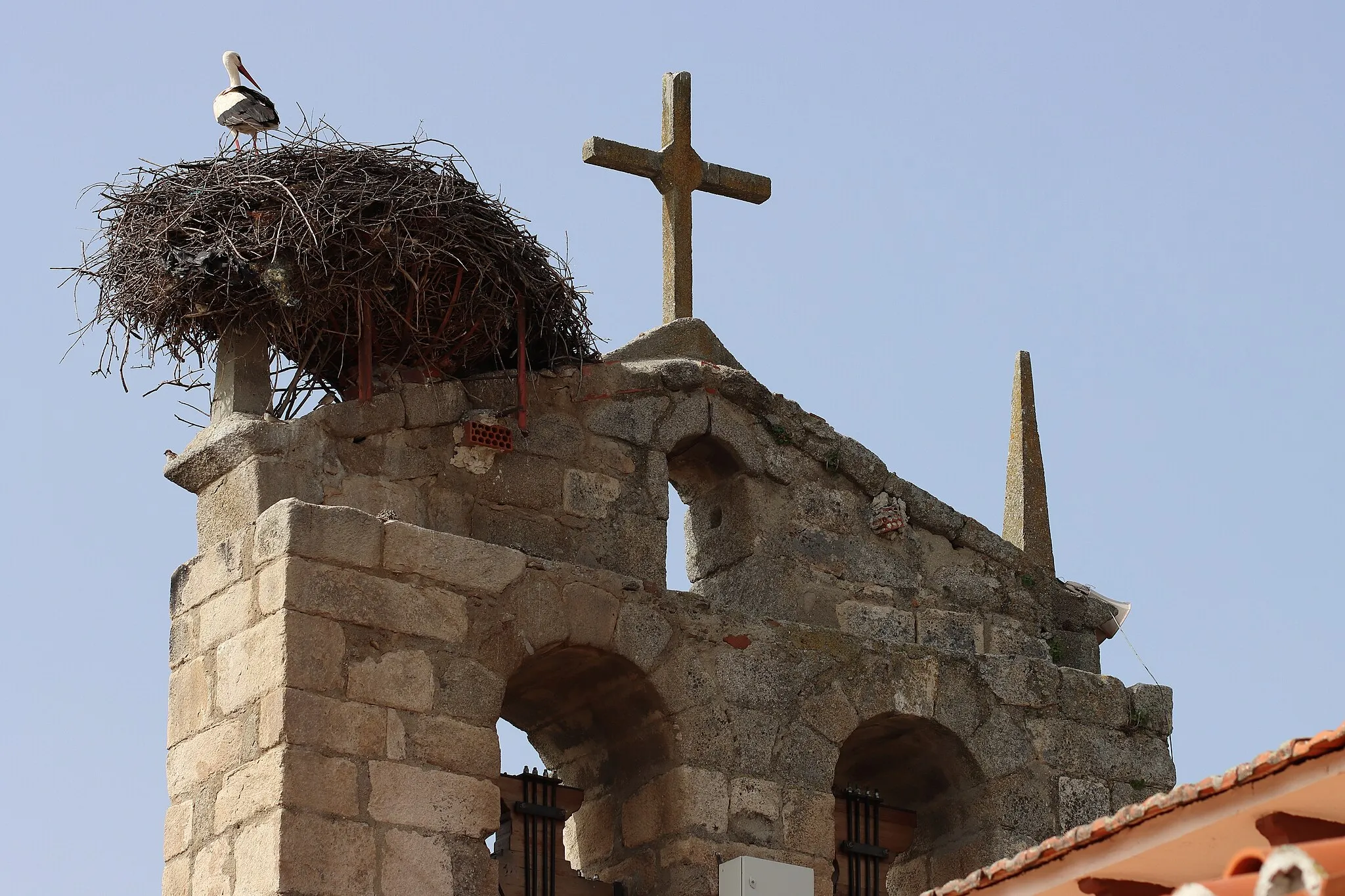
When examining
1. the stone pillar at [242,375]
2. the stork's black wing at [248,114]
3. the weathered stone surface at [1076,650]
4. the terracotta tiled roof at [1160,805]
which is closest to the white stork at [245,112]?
the stork's black wing at [248,114]

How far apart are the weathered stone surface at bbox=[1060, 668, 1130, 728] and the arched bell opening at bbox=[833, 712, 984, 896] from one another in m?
0.55

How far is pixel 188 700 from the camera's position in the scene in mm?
8570

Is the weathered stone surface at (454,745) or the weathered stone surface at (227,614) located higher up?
the weathered stone surface at (227,614)

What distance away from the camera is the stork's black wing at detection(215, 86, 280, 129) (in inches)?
388

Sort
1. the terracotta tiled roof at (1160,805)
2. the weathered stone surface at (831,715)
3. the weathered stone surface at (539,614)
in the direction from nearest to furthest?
the terracotta tiled roof at (1160,805) → the weathered stone surface at (539,614) → the weathered stone surface at (831,715)

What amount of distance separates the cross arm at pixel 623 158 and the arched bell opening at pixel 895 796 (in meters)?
2.54

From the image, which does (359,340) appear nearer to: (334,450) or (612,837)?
(334,450)

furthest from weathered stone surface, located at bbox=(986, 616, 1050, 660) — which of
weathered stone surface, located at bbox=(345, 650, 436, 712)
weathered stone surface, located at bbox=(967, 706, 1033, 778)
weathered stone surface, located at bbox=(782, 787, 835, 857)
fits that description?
weathered stone surface, located at bbox=(345, 650, 436, 712)

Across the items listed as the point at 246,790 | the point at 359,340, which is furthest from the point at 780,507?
the point at 246,790

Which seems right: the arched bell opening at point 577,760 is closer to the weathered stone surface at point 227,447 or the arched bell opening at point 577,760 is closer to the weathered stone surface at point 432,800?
the weathered stone surface at point 432,800

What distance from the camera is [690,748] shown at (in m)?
8.88

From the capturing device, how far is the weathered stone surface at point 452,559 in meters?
8.40

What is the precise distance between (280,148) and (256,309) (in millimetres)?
680

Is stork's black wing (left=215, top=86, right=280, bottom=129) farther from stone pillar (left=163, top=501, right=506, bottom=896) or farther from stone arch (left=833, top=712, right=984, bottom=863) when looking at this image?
stone arch (left=833, top=712, right=984, bottom=863)
